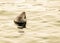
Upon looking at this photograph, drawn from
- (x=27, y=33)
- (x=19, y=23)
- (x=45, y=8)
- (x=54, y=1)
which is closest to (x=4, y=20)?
(x=19, y=23)

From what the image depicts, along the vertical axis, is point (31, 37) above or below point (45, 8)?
below

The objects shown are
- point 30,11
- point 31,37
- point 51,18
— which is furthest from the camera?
point 30,11

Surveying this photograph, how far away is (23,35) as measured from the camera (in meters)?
3.80

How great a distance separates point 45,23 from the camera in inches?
176

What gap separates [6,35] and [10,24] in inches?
22.1

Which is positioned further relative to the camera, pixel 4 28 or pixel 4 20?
pixel 4 20

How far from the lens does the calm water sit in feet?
12.1

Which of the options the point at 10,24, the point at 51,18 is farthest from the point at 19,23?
the point at 51,18

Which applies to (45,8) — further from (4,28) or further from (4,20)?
(4,28)

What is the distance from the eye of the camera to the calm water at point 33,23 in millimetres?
3691

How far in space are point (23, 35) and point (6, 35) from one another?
11.9 inches

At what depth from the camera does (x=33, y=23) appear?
4.43 m

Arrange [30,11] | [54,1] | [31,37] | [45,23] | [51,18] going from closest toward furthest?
[31,37] < [45,23] < [51,18] < [30,11] < [54,1]

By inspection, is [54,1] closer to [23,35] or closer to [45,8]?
[45,8]
